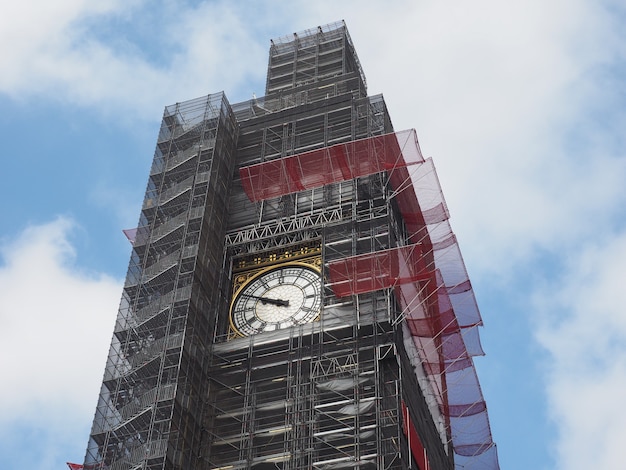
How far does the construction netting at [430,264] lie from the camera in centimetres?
5772

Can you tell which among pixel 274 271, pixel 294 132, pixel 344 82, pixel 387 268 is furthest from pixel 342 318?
pixel 344 82

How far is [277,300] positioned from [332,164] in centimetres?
780

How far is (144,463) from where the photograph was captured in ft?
154

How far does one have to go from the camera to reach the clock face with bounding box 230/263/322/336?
55.5 metres

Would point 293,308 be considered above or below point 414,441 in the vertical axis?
above

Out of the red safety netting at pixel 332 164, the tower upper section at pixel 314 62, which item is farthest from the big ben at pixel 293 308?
the tower upper section at pixel 314 62

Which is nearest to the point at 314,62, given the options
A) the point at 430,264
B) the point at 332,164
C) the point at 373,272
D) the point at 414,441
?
the point at 332,164

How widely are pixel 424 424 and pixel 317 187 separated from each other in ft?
44.7

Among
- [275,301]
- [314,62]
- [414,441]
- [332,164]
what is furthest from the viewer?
[314,62]

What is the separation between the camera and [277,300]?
56.3m

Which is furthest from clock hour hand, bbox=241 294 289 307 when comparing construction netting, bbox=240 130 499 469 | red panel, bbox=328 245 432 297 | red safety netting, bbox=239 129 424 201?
red safety netting, bbox=239 129 424 201

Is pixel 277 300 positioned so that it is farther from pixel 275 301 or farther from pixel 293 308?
pixel 293 308

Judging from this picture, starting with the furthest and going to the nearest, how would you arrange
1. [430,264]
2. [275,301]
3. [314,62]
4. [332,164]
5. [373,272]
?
[314,62] → [332,164] → [430,264] → [275,301] → [373,272]

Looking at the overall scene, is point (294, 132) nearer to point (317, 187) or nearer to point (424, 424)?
point (317, 187)
